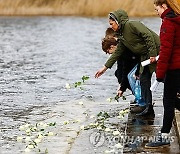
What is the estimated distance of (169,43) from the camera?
24.2ft

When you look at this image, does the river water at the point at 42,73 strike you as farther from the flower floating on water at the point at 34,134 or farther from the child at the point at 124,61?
the child at the point at 124,61

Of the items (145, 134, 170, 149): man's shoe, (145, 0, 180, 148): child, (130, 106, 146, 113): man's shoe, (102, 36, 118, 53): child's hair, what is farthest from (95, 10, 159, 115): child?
(145, 134, 170, 149): man's shoe

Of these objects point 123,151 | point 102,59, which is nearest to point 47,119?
point 123,151

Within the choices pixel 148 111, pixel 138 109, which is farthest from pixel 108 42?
pixel 148 111

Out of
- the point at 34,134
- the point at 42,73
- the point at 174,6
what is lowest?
the point at 42,73

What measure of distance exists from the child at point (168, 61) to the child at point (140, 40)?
153cm

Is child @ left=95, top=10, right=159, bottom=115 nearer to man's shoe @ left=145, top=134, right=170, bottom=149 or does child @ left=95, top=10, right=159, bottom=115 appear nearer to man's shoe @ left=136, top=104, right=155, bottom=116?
man's shoe @ left=136, top=104, right=155, bottom=116

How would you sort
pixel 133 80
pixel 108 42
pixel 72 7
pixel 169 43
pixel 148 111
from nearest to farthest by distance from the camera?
pixel 169 43, pixel 148 111, pixel 133 80, pixel 108 42, pixel 72 7

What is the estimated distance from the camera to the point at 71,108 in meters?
11.7

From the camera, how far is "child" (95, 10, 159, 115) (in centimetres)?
918

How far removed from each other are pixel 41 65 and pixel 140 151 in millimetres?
11763

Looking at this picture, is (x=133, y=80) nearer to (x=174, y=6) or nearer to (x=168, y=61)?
(x=168, y=61)

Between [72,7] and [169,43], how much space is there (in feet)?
142

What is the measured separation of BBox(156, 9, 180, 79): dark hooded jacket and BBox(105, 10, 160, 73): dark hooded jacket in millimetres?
1587
